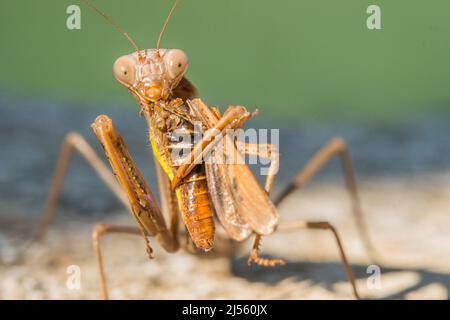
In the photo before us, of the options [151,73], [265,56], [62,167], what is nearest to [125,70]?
[151,73]

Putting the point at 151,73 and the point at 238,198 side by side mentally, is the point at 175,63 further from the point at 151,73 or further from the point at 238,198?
the point at 238,198

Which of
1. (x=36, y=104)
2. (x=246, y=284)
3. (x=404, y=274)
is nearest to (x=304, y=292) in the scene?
(x=246, y=284)

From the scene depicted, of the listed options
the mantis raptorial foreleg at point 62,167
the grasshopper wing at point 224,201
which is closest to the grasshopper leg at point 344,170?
the grasshopper wing at point 224,201

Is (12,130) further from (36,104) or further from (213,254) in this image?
(213,254)

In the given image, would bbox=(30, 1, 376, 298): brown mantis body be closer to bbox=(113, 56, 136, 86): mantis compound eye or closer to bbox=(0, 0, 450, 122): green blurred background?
bbox=(113, 56, 136, 86): mantis compound eye

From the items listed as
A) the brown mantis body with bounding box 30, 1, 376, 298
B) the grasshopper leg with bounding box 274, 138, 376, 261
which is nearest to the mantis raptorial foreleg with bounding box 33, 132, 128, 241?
the grasshopper leg with bounding box 274, 138, 376, 261

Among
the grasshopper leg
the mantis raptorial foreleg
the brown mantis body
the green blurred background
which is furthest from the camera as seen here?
the green blurred background

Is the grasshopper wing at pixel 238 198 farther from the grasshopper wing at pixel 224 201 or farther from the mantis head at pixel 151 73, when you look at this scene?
the mantis head at pixel 151 73
